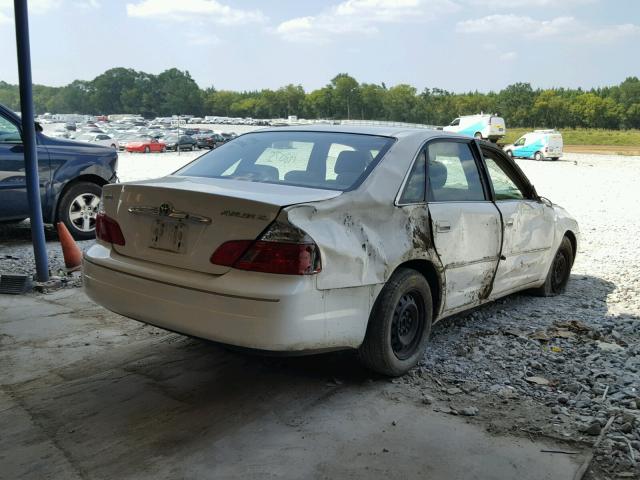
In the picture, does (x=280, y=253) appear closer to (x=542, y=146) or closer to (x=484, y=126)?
(x=542, y=146)

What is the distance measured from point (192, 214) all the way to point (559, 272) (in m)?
4.51

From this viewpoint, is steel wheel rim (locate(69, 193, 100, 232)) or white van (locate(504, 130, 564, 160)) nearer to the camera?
steel wheel rim (locate(69, 193, 100, 232))

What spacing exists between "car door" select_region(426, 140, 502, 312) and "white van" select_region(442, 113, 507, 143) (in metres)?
42.7

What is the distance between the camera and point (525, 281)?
5.65 meters

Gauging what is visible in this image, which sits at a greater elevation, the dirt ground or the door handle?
the door handle

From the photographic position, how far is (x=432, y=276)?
4.29 m

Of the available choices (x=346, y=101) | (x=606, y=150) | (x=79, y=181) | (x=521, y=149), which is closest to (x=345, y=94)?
(x=346, y=101)

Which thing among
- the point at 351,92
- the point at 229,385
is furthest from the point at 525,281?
the point at 351,92

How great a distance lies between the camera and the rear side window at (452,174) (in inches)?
174

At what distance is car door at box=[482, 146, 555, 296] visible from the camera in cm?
514

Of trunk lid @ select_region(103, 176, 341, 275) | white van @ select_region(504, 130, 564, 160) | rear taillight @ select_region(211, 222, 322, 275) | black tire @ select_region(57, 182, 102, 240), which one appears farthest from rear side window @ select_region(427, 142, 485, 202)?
white van @ select_region(504, 130, 564, 160)

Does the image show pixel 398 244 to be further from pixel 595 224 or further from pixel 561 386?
pixel 595 224

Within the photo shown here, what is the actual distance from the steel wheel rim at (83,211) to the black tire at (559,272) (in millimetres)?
5833

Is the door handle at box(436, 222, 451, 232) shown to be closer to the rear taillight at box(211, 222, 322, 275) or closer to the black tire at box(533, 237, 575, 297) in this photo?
the rear taillight at box(211, 222, 322, 275)
